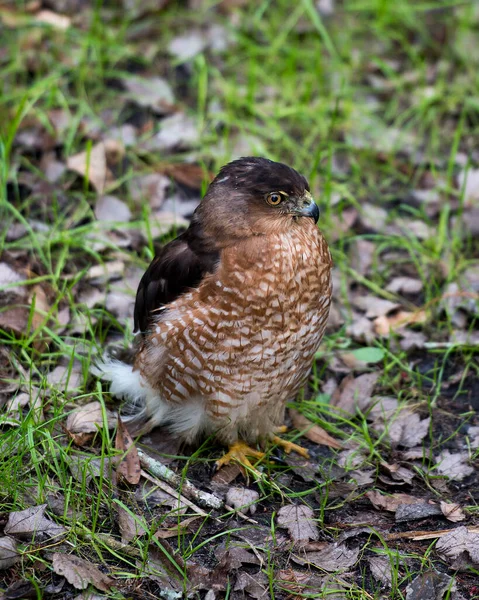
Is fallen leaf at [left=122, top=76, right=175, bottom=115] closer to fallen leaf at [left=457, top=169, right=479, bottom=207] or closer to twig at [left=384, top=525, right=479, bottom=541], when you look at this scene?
fallen leaf at [left=457, top=169, right=479, bottom=207]

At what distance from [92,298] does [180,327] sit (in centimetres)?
134

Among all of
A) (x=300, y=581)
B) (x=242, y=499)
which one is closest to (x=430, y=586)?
(x=300, y=581)

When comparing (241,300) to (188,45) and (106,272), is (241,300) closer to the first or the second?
(106,272)

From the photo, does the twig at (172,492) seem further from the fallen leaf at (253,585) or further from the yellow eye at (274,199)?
the yellow eye at (274,199)

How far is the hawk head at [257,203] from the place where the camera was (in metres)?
4.30

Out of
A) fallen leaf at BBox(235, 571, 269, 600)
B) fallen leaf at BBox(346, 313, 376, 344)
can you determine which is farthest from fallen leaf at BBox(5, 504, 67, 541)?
fallen leaf at BBox(346, 313, 376, 344)

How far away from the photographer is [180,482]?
4383 millimetres

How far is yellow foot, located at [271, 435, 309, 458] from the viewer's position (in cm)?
480

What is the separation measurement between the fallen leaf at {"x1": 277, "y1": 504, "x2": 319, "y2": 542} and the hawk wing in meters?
1.21

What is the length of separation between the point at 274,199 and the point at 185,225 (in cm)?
183

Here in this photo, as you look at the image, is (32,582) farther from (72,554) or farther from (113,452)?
Result: (113,452)

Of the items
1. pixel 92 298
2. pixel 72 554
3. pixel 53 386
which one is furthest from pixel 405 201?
pixel 72 554

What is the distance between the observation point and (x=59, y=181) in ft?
20.7

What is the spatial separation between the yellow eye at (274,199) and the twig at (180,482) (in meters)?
1.43
